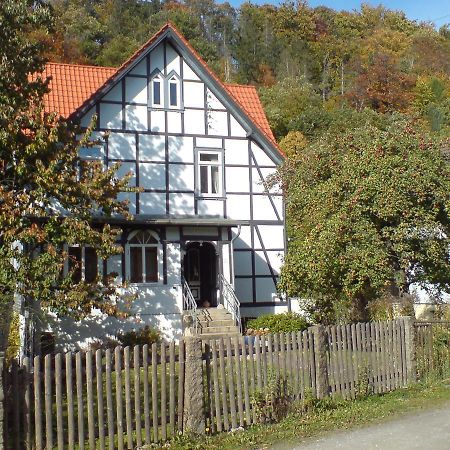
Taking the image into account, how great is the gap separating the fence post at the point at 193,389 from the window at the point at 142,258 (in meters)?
12.9

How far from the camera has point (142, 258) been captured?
72.4 ft

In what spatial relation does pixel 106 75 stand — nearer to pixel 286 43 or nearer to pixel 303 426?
pixel 303 426

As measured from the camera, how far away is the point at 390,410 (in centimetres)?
1077

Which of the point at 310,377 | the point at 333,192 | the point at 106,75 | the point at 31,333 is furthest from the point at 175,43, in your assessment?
the point at 310,377

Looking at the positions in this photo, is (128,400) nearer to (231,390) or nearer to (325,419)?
(231,390)

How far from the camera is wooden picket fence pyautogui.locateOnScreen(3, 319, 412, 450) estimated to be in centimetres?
782

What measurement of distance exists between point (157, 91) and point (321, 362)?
15.3m

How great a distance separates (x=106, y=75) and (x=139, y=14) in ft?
177

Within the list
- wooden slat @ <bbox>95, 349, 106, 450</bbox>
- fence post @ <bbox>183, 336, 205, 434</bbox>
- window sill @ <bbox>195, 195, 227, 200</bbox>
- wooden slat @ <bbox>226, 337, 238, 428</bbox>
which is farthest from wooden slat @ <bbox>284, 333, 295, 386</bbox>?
window sill @ <bbox>195, 195, 227, 200</bbox>

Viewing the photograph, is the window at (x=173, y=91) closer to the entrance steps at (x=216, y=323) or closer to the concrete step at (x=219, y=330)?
the entrance steps at (x=216, y=323)

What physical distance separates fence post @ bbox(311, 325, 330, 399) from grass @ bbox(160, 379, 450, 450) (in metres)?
0.20

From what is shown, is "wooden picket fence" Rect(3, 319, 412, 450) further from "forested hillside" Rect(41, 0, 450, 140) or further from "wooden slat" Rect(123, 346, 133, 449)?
"forested hillside" Rect(41, 0, 450, 140)

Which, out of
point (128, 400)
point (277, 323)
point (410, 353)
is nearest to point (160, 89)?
point (277, 323)

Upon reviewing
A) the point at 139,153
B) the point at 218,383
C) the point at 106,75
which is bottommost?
the point at 218,383
